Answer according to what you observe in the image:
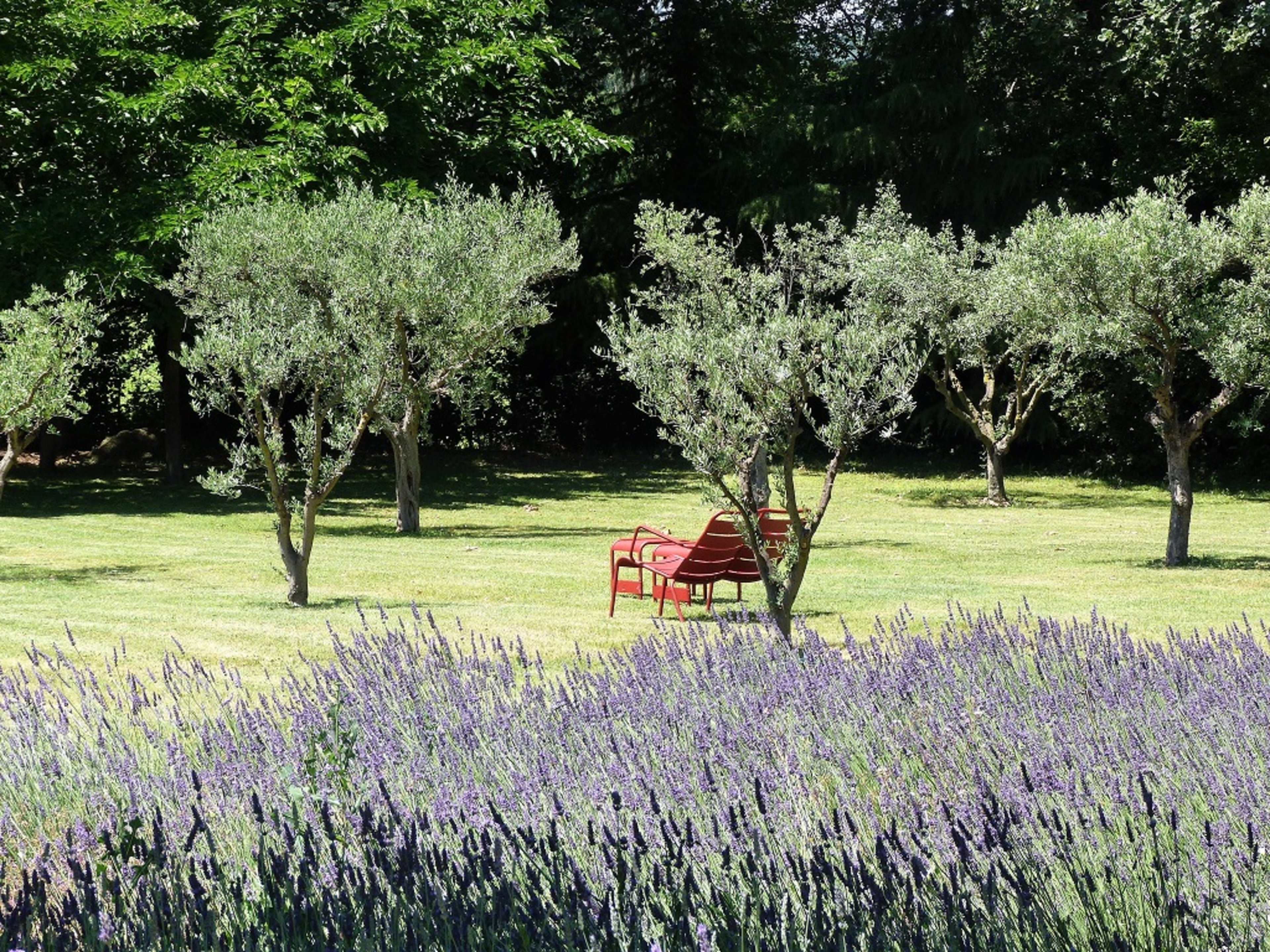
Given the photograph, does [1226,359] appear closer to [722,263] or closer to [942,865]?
[722,263]

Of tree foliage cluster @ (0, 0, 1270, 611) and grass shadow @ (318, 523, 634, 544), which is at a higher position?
tree foliage cluster @ (0, 0, 1270, 611)

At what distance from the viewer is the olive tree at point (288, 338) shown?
1148 centimetres

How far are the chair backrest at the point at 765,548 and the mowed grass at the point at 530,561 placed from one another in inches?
18.9

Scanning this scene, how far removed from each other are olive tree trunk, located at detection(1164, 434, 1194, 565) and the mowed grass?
0.31m

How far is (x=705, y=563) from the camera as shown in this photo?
36.3ft

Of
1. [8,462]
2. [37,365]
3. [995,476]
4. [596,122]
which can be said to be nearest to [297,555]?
[37,365]

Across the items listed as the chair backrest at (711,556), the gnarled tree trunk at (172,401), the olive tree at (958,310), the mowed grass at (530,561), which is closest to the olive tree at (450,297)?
the mowed grass at (530,561)

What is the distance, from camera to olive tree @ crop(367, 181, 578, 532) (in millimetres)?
16844

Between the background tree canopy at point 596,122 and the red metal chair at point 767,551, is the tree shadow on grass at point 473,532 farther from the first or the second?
the red metal chair at point 767,551

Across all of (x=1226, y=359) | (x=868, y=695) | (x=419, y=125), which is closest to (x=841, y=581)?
(x=1226, y=359)

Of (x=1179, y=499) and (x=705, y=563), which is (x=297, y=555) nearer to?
(x=705, y=563)

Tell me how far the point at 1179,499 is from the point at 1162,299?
243 cm

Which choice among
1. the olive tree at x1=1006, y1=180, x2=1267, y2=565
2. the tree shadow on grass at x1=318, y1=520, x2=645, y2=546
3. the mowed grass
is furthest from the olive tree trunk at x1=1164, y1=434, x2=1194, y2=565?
the tree shadow on grass at x1=318, y1=520, x2=645, y2=546

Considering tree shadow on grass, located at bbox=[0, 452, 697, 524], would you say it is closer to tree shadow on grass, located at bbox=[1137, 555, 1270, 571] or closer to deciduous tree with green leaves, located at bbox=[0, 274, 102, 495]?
deciduous tree with green leaves, located at bbox=[0, 274, 102, 495]
